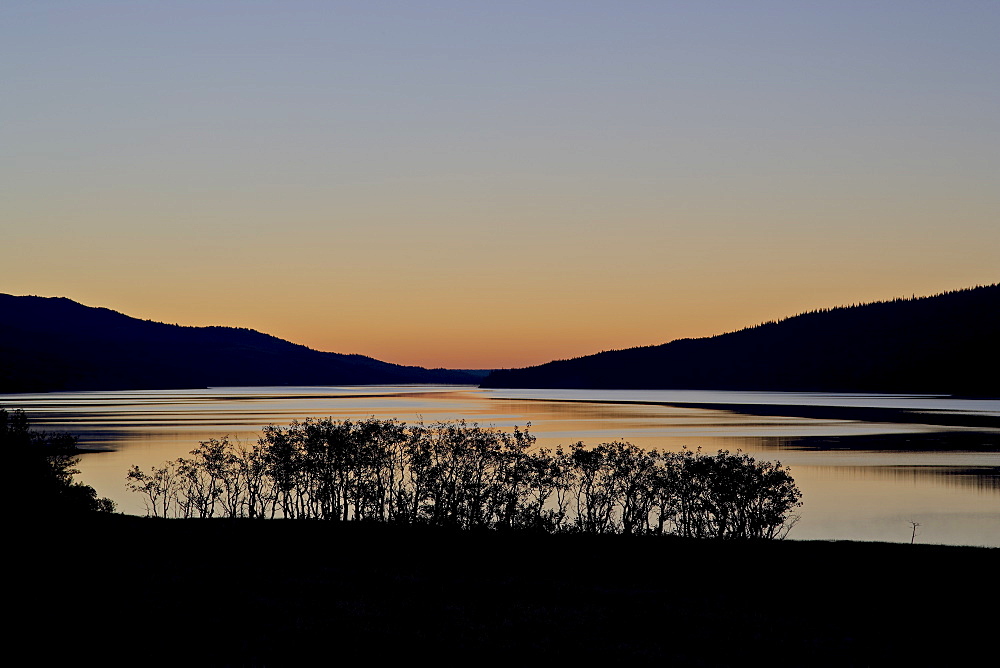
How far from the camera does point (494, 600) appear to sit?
28109 mm

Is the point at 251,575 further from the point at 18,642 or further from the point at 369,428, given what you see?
the point at 369,428

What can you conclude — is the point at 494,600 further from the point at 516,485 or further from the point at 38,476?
the point at 516,485

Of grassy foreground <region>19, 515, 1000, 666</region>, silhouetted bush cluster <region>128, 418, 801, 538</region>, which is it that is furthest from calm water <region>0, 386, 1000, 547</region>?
grassy foreground <region>19, 515, 1000, 666</region>

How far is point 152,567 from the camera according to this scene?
32.7 meters

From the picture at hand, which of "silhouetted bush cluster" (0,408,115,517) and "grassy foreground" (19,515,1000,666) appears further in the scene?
"silhouetted bush cluster" (0,408,115,517)

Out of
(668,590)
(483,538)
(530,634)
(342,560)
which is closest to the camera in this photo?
(530,634)

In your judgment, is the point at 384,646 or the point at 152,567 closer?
the point at 384,646

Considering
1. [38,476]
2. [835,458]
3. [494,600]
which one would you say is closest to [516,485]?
[38,476]

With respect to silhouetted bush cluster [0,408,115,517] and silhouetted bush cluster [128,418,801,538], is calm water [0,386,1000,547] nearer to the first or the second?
silhouetted bush cluster [128,418,801,538]

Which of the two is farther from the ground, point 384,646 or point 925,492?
point 384,646

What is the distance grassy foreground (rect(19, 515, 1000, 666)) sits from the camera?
2188cm

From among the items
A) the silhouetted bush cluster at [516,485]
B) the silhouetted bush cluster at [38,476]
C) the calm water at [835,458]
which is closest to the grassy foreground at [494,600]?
the silhouetted bush cluster at [38,476]

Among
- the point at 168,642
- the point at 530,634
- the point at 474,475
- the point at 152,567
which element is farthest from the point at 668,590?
the point at 474,475

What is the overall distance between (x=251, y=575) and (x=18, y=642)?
9930 mm
